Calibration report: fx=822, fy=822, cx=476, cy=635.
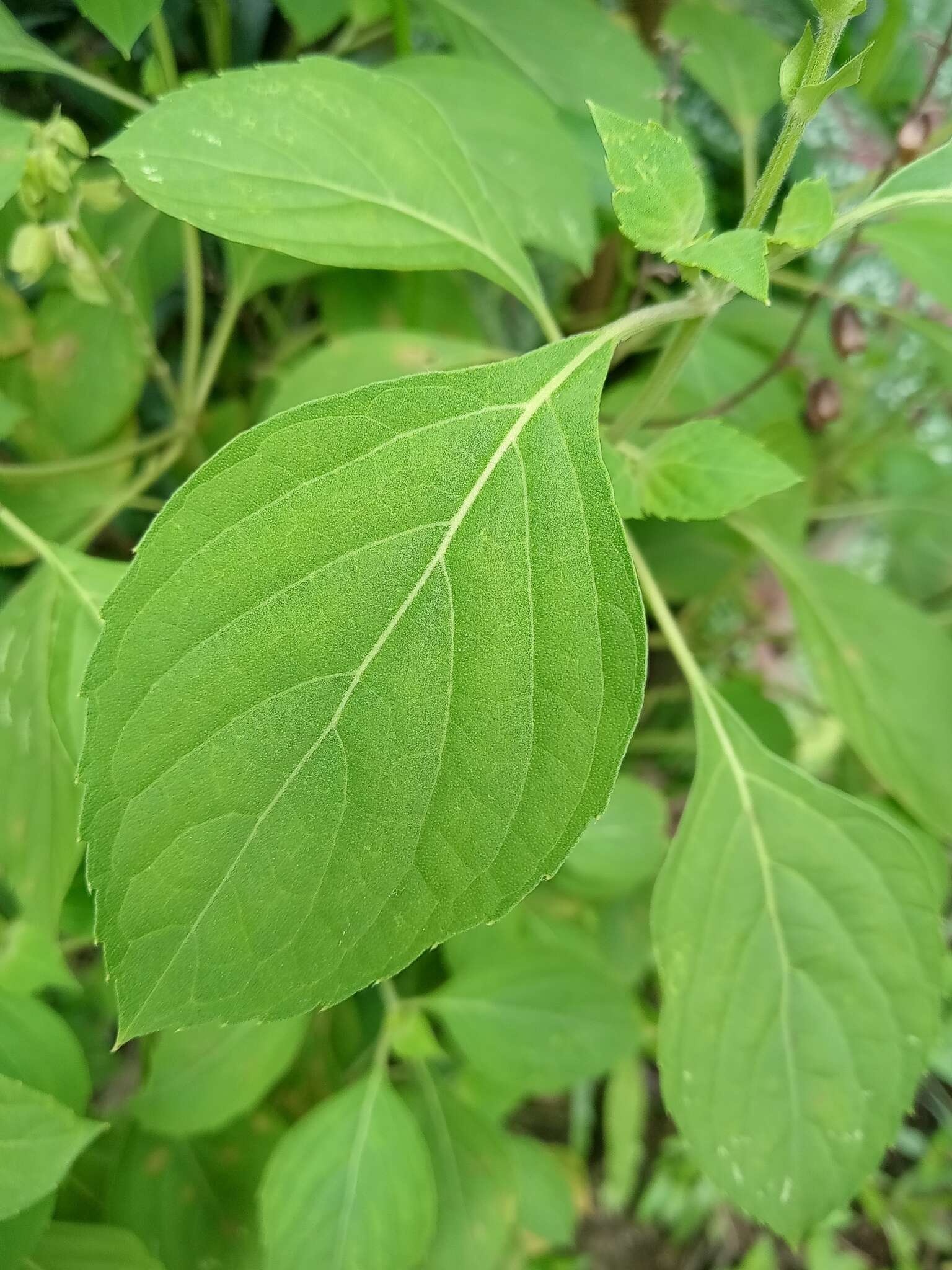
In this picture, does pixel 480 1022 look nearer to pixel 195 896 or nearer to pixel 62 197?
pixel 195 896

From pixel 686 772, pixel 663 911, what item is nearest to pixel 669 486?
pixel 663 911

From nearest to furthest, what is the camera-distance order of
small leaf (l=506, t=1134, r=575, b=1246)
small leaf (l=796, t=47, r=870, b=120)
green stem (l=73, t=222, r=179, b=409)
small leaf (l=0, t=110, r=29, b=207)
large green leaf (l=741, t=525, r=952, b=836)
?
small leaf (l=796, t=47, r=870, b=120)
small leaf (l=0, t=110, r=29, b=207)
green stem (l=73, t=222, r=179, b=409)
large green leaf (l=741, t=525, r=952, b=836)
small leaf (l=506, t=1134, r=575, b=1246)

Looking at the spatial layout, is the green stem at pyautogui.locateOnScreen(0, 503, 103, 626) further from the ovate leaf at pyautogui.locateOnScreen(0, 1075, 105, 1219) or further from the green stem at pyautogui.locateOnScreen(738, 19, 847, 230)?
the green stem at pyautogui.locateOnScreen(738, 19, 847, 230)

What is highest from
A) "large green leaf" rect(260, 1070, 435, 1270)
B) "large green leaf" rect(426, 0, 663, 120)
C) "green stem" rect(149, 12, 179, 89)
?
"large green leaf" rect(426, 0, 663, 120)

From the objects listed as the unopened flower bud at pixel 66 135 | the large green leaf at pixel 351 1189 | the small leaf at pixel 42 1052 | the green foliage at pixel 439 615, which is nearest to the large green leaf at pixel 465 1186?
the green foliage at pixel 439 615

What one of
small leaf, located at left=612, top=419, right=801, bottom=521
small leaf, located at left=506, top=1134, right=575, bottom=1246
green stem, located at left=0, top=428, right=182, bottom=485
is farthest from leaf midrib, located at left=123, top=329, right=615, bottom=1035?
small leaf, located at left=506, top=1134, right=575, bottom=1246
